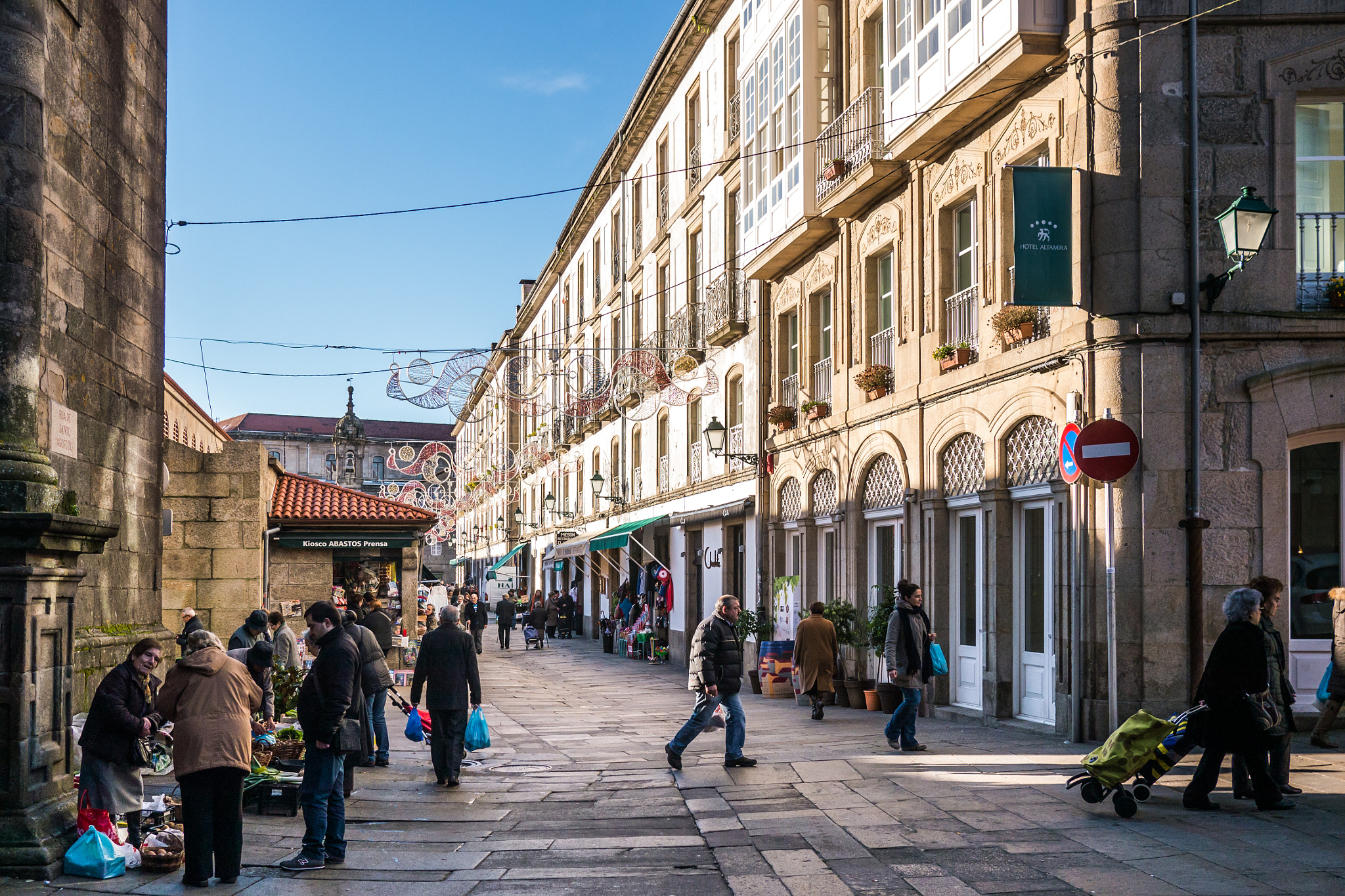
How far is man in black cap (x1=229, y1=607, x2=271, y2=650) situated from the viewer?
13.0 metres

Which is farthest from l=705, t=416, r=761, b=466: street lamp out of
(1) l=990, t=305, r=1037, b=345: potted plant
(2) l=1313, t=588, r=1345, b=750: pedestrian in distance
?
(2) l=1313, t=588, r=1345, b=750: pedestrian in distance

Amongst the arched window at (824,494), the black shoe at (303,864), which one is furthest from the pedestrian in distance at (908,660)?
the arched window at (824,494)

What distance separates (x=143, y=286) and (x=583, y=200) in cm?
3136

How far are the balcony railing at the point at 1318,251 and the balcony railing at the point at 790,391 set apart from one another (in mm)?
10745

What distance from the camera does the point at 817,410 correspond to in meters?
21.0

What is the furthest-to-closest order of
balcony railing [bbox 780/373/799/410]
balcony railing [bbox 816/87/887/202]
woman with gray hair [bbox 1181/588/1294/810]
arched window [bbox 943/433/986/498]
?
balcony railing [bbox 780/373/799/410]
balcony railing [bbox 816/87/887/202]
arched window [bbox 943/433/986/498]
woman with gray hair [bbox 1181/588/1294/810]

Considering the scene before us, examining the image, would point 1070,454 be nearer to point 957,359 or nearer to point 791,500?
point 957,359

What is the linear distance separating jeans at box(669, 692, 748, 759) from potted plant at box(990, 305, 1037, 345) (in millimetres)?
5321

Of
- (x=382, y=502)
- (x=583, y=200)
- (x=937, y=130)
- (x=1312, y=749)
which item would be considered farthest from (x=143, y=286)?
(x=583, y=200)

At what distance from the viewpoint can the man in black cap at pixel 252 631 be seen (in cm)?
1298

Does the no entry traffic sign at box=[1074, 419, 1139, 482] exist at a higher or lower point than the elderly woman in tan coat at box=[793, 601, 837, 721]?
higher

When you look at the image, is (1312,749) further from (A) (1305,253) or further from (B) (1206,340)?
(A) (1305,253)

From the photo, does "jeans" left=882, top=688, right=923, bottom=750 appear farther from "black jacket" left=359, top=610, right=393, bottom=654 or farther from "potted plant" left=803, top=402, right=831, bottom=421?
"potted plant" left=803, top=402, right=831, bottom=421

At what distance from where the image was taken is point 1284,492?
484 inches
